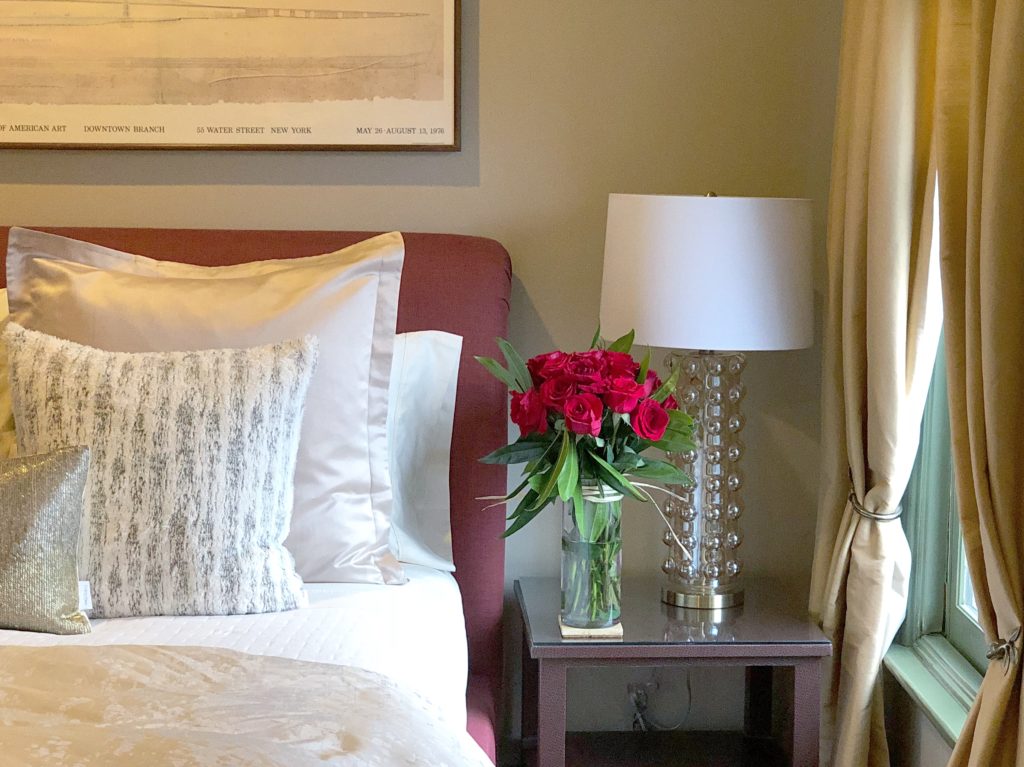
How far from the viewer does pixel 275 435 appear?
1.74 m

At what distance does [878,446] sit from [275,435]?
1.08m

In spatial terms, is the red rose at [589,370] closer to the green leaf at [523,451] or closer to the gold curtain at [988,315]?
the green leaf at [523,451]

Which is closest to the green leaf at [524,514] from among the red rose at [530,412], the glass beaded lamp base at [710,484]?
the red rose at [530,412]

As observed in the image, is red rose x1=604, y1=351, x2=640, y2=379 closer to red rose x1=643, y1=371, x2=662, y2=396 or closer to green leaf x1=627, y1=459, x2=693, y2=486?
red rose x1=643, y1=371, x2=662, y2=396

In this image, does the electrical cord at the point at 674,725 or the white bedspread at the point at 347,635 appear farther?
the electrical cord at the point at 674,725

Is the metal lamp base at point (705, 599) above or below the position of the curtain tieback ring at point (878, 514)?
below

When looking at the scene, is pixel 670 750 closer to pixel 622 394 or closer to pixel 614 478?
pixel 614 478

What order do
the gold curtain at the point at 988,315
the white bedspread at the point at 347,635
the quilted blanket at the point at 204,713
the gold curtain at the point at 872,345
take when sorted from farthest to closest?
the gold curtain at the point at 872,345 → the white bedspread at the point at 347,635 → the gold curtain at the point at 988,315 → the quilted blanket at the point at 204,713

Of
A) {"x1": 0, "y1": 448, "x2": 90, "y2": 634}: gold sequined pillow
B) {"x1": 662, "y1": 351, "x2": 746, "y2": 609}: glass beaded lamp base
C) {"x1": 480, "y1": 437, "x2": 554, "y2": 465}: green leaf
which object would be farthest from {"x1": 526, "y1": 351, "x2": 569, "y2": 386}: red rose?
{"x1": 0, "y1": 448, "x2": 90, "y2": 634}: gold sequined pillow

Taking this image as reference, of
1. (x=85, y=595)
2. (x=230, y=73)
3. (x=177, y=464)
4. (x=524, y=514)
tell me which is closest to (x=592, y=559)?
(x=524, y=514)

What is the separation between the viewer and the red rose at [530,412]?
1.91 meters

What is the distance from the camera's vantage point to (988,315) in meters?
1.40

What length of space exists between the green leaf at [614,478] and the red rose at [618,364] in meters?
0.15

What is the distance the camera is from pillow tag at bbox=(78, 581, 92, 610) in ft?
5.40
